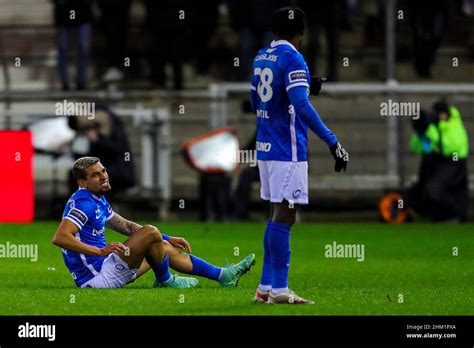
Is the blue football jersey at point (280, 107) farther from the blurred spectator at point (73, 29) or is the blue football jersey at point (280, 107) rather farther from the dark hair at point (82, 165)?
the blurred spectator at point (73, 29)

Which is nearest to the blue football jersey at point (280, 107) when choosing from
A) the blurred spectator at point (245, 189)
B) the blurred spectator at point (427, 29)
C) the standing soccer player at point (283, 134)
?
the standing soccer player at point (283, 134)

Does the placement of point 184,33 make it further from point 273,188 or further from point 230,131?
point 273,188

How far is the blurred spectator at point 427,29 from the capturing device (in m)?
25.2

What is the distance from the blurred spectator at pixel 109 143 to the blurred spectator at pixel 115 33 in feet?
11.4

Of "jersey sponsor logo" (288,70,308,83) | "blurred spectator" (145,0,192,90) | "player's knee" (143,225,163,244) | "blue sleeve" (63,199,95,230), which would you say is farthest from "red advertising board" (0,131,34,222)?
"jersey sponsor logo" (288,70,308,83)

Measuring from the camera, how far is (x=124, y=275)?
40.0ft

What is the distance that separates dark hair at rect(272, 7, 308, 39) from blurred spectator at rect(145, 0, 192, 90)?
1333 cm

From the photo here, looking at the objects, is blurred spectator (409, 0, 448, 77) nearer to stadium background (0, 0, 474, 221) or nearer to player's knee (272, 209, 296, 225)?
stadium background (0, 0, 474, 221)

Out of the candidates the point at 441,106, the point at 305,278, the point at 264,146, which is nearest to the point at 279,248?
the point at 264,146

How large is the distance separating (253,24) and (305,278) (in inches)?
423

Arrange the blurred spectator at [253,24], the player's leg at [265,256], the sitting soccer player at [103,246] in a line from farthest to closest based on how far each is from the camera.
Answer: the blurred spectator at [253,24]
the sitting soccer player at [103,246]
the player's leg at [265,256]

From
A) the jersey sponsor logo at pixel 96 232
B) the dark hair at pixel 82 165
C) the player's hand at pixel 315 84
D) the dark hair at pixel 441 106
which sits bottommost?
the jersey sponsor logo at pixel 96 232

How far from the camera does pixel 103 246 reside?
12133mm
